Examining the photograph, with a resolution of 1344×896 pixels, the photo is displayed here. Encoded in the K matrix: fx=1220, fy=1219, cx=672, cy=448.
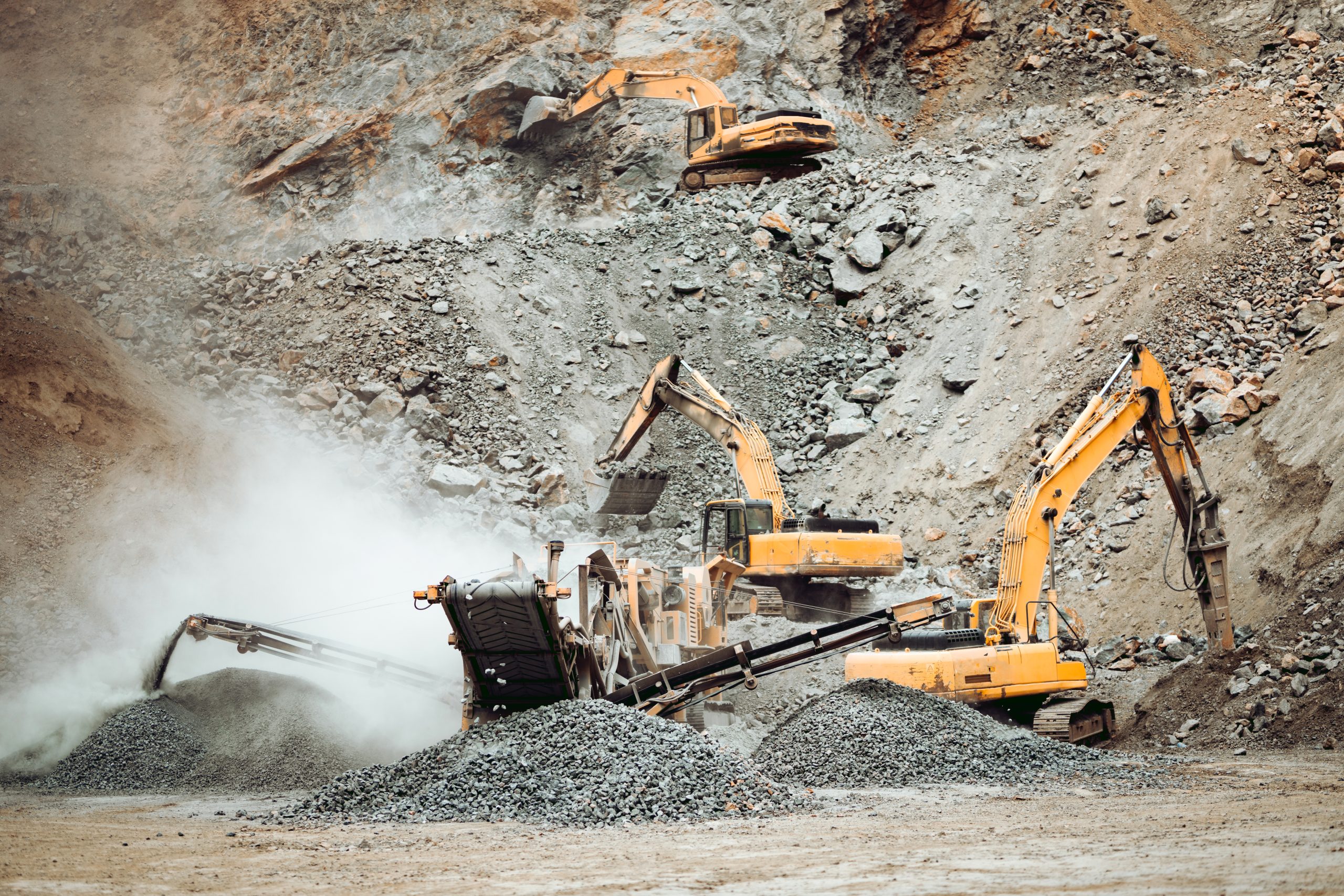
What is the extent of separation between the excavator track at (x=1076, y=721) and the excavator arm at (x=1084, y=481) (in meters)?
0.67

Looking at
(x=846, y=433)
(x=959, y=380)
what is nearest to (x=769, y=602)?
(x=846, y=433)

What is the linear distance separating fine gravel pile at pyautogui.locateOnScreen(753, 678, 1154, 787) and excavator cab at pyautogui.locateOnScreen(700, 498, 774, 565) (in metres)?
4.62

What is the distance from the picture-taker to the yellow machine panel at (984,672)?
11344 mm

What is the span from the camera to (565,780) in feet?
28.6

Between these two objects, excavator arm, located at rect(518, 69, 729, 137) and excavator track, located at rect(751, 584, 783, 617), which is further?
excavator arm, located at rect(518, 69, 729, 137)

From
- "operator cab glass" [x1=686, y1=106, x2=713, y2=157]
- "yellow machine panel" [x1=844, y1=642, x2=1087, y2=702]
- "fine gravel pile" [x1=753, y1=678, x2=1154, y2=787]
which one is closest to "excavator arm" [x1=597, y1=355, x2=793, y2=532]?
"yellow machine panel" [x1=844, y1=642, x2=1087, y2=702]

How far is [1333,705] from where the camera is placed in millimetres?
10930

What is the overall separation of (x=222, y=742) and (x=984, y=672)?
23.4ft

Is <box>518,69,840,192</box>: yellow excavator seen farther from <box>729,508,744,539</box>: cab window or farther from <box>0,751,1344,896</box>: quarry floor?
<box>0,751,1344,896</box>: quarry floor

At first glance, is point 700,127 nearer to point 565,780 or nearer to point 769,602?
point 769,602

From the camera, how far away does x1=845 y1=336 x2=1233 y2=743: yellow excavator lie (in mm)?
11375

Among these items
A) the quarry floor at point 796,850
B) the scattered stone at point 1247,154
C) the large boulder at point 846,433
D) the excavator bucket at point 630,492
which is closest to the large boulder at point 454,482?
the excavator bucket at point 630,492

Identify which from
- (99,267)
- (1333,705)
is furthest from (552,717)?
(99,267)

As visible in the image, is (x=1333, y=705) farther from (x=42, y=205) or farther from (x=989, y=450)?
(x=42, y=205)
